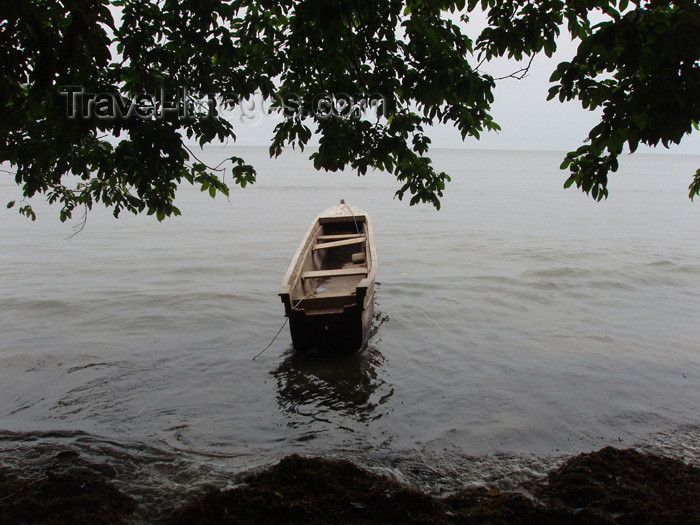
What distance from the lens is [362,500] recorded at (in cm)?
379

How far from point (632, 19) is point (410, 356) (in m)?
5.76

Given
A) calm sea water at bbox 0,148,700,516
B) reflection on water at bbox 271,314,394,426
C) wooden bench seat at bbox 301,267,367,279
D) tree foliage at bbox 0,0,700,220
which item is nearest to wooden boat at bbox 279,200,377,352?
wooden bench seat at bbox 301,267,367,279

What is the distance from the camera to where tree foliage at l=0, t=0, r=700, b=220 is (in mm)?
3033

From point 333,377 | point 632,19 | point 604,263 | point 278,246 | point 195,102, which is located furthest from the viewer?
point 278,246

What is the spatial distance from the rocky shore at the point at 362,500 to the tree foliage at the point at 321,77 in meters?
2.15

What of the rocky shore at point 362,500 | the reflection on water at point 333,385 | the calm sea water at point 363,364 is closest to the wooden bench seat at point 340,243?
the calm sea water at point 363,364

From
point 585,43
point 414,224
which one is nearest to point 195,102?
point 585,43

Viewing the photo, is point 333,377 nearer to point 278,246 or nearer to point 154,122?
point 154,122

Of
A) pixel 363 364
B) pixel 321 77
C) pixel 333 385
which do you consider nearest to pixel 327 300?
pixel 363 364

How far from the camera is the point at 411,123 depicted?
15.1 ft

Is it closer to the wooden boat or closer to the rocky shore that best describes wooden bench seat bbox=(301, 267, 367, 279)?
the wooden boat

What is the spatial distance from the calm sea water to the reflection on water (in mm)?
30

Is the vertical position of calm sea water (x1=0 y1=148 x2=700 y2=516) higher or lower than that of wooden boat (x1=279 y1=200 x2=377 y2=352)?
lower

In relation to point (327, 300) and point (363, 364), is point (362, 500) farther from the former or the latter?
point (327, 300)
